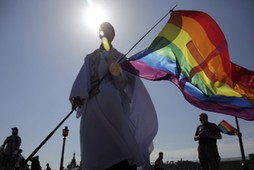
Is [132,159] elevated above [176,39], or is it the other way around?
[176,39]

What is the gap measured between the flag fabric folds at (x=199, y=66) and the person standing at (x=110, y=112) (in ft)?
2.17

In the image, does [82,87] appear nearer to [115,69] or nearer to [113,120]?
[115,69]

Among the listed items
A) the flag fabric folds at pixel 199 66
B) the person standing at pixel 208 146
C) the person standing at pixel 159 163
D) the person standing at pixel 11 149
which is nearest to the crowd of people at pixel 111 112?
the flag fabric folds at pixel 199 66

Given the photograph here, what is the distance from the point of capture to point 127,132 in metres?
3.43

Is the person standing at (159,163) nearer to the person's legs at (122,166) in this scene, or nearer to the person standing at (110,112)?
the person standing at (110,112)

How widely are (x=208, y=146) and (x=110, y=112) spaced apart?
4.69m

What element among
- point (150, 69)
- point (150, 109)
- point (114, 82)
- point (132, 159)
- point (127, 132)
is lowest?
point (132, 159)

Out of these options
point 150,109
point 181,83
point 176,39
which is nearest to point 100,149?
point 150,109

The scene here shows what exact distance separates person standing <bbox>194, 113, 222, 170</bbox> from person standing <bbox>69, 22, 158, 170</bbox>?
154 inches

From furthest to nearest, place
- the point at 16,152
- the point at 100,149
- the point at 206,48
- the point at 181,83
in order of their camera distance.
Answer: the point at 16,152, the point at 206,48, the point at 181,83, the point at 100,149

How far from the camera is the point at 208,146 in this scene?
7.35 m

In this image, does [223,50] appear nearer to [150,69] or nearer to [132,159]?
[150,69]

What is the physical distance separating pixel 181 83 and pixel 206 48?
856mm

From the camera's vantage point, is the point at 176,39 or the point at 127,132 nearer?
the point at 127,132
